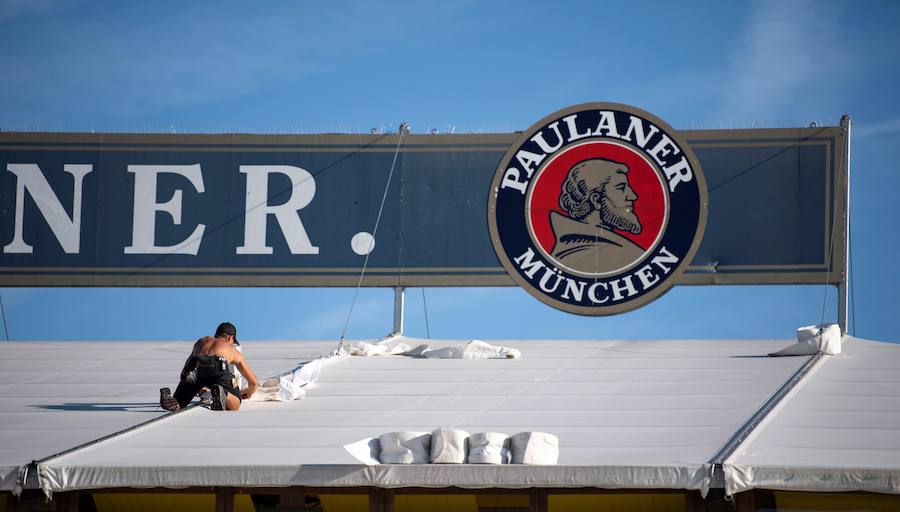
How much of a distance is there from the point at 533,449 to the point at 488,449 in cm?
27

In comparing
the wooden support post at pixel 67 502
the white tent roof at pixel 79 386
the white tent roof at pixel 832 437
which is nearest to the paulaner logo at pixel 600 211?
the white tent roof at pixel 79 386

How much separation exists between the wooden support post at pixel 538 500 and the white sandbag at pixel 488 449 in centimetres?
60

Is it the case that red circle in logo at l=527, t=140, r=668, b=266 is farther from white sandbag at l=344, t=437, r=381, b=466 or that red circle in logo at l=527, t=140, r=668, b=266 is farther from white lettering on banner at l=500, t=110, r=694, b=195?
white sandbag at l=344, t=437, r=381, b=466

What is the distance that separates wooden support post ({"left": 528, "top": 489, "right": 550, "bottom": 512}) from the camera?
8.35 m

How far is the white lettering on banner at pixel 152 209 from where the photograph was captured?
14.7 meters

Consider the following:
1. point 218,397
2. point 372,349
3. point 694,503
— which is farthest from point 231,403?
point 694,503

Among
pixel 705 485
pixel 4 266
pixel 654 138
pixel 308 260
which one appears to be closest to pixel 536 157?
pixel 654 138

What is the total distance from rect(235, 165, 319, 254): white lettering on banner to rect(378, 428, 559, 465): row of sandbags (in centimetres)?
685

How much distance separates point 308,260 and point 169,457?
6.29 metres

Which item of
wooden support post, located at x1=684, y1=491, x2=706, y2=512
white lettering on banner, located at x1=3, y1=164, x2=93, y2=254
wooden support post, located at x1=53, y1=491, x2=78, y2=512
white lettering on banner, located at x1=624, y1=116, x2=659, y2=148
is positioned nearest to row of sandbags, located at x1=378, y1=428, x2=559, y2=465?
wooden support post, located at x1=684, y1=491, x2=706, y2=512

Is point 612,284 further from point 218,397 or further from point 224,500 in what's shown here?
point 224,500

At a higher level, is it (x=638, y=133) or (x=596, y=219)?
(x=638, y=133)

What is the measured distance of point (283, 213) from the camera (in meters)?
14.7

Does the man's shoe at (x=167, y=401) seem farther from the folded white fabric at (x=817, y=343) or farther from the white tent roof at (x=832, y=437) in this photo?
the folded white fabric at (x=817, y=343)
